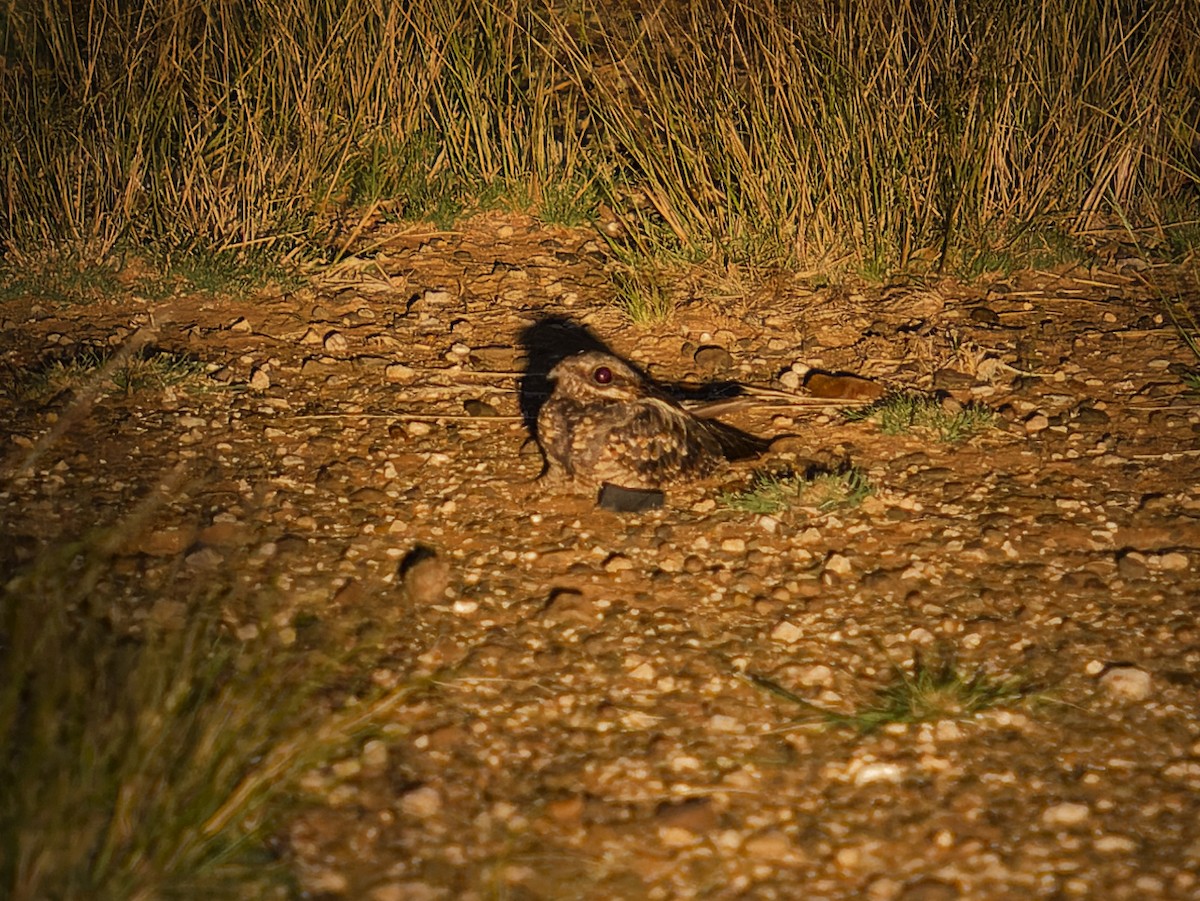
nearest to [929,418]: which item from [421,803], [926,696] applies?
[926,696]

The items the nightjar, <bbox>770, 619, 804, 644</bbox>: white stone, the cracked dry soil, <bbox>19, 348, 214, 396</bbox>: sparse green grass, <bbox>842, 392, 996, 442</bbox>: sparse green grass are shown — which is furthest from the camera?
<bbox>19, 348, 214, 396</bbox>: sparse green grass

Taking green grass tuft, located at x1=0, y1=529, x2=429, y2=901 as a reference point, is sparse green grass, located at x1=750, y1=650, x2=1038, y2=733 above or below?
below

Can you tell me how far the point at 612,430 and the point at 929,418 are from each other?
3.80 feet

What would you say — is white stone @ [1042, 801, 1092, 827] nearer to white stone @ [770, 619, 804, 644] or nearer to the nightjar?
white stone @ [770, 619, 804, 644]

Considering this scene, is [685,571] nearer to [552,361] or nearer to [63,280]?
[552,361]

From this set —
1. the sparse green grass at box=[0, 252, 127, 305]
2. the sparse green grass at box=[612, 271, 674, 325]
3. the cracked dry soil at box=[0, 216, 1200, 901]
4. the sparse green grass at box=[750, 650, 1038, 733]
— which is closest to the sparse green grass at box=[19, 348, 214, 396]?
the cracked dry soil at box=[0, 216, 1200, 901]

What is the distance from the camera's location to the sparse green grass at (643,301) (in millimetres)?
4824

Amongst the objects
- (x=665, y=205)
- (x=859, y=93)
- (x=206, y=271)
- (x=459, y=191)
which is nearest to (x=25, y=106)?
(x=206, y=271)

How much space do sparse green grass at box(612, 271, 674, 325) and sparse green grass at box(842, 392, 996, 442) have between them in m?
0.90

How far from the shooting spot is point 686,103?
→ 5.12 meters

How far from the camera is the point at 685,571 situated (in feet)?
11.6

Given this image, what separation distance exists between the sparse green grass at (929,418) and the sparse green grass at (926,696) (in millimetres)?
1205

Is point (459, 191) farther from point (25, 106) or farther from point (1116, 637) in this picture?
point (1116, 637)

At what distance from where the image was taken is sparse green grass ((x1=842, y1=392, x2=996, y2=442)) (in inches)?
164
